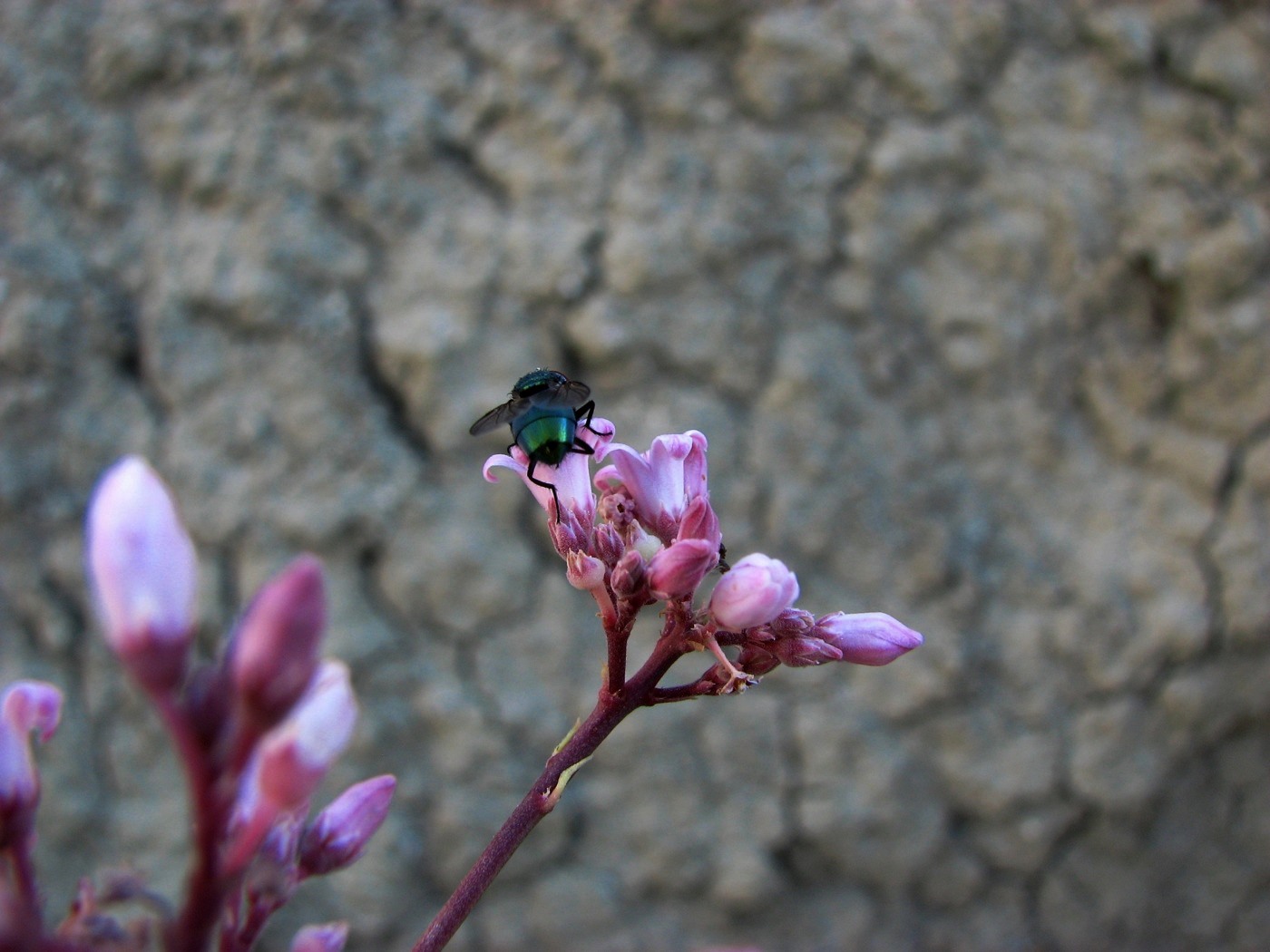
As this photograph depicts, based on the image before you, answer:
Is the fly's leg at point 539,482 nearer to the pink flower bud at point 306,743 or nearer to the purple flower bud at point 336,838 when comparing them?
the purple flower bud at point 336,838

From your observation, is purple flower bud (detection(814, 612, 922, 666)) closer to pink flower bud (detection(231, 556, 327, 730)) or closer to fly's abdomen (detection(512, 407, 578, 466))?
fly's abdomen (detection(512, 407, 578, 466))

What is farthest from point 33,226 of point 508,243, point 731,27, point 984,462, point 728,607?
point 984,462

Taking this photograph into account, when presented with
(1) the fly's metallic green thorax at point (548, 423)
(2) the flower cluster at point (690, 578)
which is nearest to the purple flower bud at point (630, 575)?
(2) the flower cluster at point (690, 578)

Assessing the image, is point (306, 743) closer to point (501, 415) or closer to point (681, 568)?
point (681, 568)

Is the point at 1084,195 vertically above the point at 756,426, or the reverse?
the point at 1084,195

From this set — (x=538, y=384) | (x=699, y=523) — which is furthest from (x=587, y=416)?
(x=699, y=523)

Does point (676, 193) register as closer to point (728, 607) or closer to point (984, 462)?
point (984, 462)
